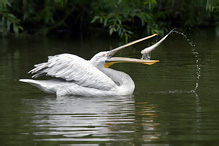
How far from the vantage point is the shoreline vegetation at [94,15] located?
52.5ft

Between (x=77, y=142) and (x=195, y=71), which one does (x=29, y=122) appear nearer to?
(x=77, y=142)

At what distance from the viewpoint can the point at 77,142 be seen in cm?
533

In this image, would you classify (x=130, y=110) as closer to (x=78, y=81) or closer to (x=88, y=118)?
(x=88, y=118)

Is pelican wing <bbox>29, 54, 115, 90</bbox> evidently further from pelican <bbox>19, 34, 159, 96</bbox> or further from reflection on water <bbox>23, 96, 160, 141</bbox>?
reflection on water <bbox>23, 96, 160, 141</bbox>

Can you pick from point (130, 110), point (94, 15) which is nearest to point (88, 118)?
point (130, 110)

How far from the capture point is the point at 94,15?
17203 mm

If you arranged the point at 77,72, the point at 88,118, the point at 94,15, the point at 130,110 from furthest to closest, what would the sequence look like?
the point at 94,15
the point at 77,72
the point at 130,110
the point at 88,118

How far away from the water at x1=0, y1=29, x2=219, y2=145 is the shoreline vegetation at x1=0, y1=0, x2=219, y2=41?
3990 mm

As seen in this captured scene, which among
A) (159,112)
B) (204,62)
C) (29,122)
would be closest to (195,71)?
(204,62)

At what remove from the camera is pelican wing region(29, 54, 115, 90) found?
811 centimetres

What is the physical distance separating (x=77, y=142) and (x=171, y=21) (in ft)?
47.7

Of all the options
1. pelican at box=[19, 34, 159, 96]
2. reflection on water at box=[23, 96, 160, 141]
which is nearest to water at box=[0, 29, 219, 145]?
reflection on water at box=[23, 96, 160, 141]

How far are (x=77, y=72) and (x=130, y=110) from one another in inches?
56.5

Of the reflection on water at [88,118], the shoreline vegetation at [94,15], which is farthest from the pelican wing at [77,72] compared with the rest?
the shoreline vegetation at [94,15]
